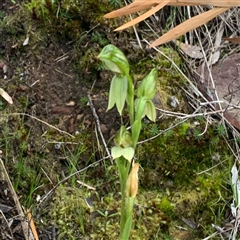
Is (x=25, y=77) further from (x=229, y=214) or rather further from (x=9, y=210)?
(x=229, y=214)

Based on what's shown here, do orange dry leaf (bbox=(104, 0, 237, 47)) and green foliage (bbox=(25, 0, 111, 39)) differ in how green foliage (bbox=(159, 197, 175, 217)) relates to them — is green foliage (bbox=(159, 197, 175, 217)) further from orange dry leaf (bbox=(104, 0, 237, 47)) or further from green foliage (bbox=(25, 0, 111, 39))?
green foliage (bbox=(25, 0, 111, 39))

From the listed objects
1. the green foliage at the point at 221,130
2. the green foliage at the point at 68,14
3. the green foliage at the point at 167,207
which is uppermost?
the green foliage at the point at 68,14

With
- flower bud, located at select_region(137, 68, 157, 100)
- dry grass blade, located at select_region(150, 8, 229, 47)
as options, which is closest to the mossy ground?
dry grass blade, located at select_region(150, 8, 229, 47)

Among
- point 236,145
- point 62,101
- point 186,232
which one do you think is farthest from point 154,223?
point 62,101

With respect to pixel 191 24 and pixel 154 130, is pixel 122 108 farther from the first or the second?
pixel 154 130

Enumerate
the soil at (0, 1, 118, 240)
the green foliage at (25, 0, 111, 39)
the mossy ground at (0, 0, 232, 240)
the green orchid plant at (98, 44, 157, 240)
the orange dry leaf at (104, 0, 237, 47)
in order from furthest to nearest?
the green foliage at (25, 0, 111, 39) → the soil at (0, 1, 118, 240) → the mossy ground at (0, 0, 232, 240) → the orange dry leaf at (104, 0, 237, 47) → the green orchid plant at (98, 44, 157, 240)

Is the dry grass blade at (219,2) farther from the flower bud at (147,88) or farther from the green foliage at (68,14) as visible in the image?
the green foliage at (68,14)

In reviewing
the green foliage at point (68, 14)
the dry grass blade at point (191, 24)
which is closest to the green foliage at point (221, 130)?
the dry grass blade at point (191, 24)

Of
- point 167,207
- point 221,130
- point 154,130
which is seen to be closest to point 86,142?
point 154,130
